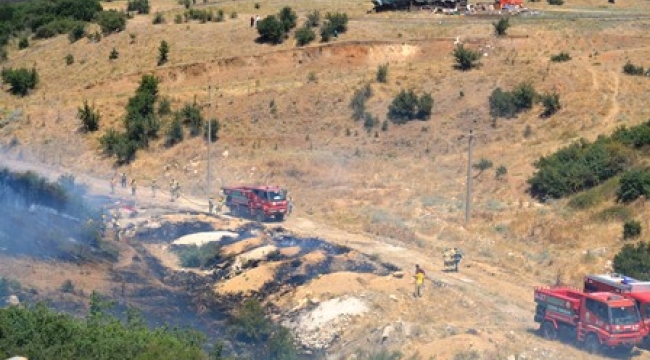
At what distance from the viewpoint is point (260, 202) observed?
54.3 m

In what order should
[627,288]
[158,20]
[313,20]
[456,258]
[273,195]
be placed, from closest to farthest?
1. [627,288]
2. [456,258]
3. [273,195]
4. [313,20]
5. [158,20]

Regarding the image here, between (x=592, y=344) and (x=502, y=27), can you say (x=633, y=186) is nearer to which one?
(x=592, y=344)

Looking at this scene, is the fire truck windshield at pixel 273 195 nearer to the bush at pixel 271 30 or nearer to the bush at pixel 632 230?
the bush at pixel 632 230

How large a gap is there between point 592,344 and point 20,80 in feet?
193

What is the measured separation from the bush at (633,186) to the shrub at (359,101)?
2202 centimetres

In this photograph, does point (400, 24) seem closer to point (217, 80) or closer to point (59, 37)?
point (217, 80)

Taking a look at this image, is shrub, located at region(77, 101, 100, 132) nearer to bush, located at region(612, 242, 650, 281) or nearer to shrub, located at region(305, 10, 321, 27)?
shrub, located at region(305, 10, 321, 27)

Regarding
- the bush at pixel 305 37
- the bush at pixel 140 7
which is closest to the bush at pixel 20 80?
the bush at pixel 140 7

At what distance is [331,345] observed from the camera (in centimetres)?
3766

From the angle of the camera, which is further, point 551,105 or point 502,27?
point 502,27

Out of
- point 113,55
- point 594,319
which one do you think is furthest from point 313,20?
point 594,319

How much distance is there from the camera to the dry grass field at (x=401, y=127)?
46.6m

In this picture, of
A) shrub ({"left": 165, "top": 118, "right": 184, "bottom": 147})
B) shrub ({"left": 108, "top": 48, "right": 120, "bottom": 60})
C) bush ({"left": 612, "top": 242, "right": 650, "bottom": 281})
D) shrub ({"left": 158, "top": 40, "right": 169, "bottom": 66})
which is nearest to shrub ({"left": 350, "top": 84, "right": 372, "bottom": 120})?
shrub ({"left": 165, "top": 118, "right": 184, "bottom": 147})

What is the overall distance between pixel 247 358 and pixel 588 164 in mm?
26042
